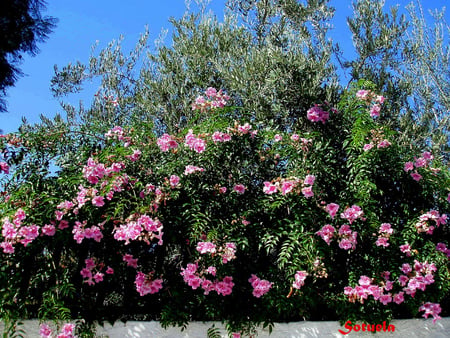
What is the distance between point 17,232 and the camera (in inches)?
142

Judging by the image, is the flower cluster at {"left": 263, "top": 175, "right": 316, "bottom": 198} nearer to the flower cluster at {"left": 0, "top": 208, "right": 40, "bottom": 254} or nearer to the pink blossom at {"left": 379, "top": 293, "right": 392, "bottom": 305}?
the pink blossom at {"left": 379, "top": 293, "right": 392, "bottom": 305}

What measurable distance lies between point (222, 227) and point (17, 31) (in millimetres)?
6904

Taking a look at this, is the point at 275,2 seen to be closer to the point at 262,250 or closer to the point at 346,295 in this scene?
the point at 262,250

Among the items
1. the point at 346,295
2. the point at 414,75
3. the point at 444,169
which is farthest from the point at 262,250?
the point at 414,75

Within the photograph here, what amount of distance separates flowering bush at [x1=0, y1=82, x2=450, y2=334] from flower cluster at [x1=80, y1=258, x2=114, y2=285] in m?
0.01

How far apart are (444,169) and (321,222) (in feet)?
4.92

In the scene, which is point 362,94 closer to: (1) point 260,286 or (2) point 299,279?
(2) point 299,279

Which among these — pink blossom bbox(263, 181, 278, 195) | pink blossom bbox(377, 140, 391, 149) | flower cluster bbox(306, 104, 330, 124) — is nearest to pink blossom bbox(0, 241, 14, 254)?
pink blossom bbox(263, 181, 278, 195)

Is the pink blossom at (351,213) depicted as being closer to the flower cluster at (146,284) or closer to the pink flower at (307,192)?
the pink flower at (307,192)

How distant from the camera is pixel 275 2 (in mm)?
7168

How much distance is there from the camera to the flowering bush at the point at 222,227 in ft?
12.3

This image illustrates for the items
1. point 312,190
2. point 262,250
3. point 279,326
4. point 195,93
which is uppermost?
point 195,93

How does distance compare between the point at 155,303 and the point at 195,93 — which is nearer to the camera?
the point at 155,303

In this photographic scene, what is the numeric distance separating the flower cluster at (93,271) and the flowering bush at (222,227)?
0.01m
